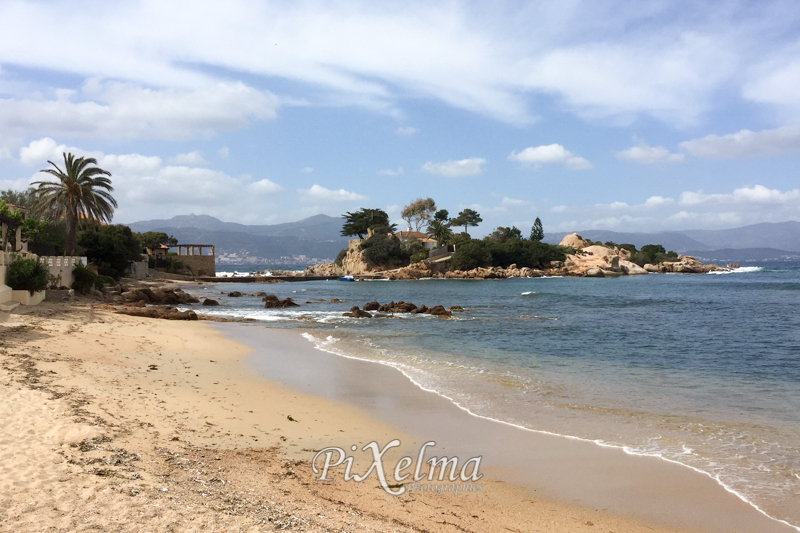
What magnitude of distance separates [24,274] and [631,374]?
2497cm

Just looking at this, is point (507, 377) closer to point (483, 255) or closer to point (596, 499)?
point (596, 499)

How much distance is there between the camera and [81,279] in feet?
112

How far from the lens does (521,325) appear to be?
3098 centimetres

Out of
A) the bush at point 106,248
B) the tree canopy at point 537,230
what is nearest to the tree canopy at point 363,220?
the tree canopy at point 537,230

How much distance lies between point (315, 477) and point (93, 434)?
3151 millimetres

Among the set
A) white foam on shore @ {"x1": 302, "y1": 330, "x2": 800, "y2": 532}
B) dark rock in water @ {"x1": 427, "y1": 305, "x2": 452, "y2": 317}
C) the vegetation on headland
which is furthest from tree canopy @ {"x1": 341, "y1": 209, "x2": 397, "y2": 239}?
white foam on shore @ {"x1": 302, "y1": 330, "x2": 800, "y2": 532}

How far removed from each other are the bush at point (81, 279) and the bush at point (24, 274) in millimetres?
9019

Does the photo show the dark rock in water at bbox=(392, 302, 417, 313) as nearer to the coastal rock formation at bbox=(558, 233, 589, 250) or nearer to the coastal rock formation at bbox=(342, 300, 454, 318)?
the coastal rock formation at bbox=(342, 300, 454, 318)

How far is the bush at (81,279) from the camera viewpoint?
33.8m

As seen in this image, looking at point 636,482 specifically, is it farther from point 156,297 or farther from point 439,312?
point 156,297

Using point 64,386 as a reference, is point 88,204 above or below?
above

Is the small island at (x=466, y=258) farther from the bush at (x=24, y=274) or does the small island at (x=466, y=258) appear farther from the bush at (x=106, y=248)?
the bush at (x=24, y=274)

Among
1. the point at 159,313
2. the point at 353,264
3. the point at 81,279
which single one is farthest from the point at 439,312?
the point at 353,264

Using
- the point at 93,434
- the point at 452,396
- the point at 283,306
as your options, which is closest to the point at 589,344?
the point at 452,396
